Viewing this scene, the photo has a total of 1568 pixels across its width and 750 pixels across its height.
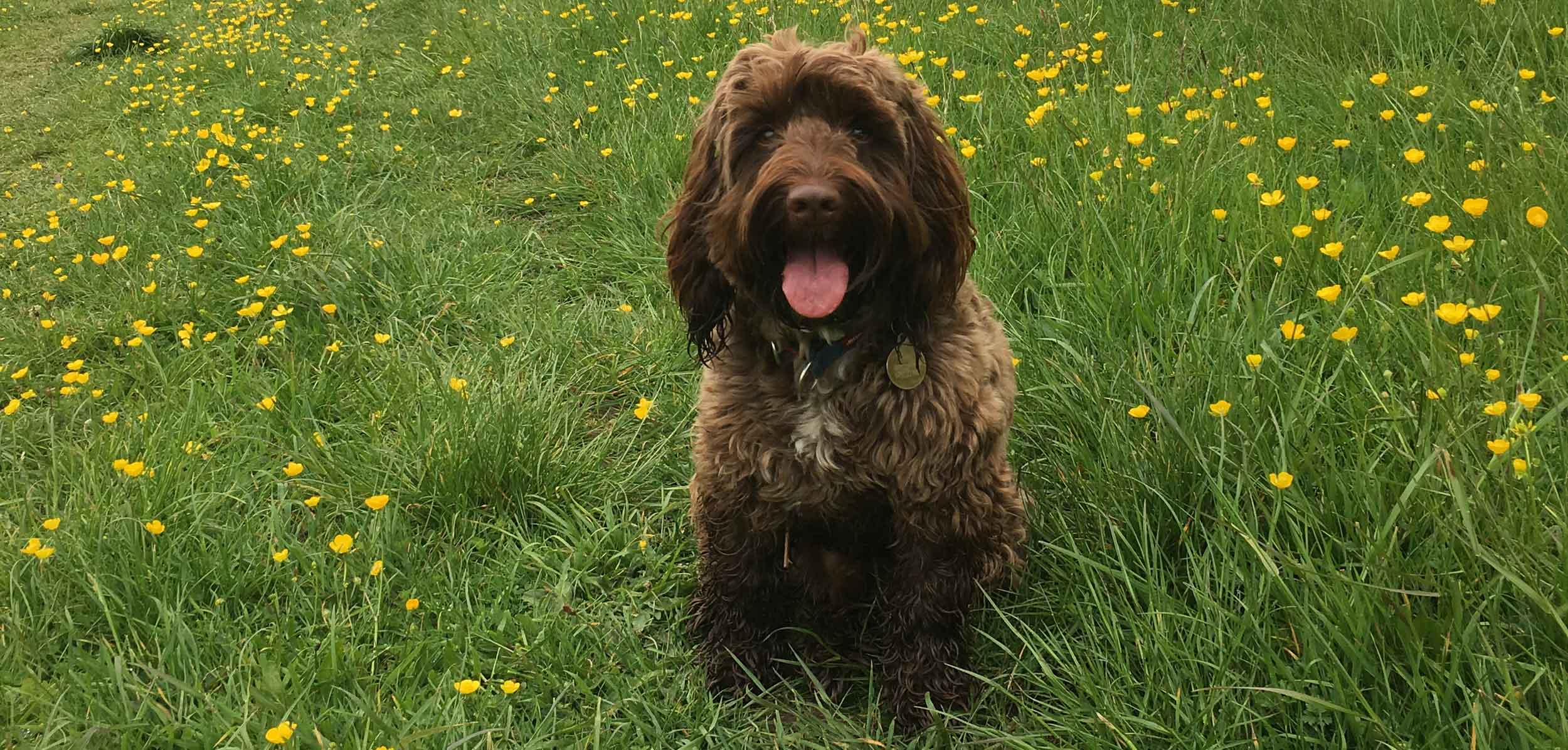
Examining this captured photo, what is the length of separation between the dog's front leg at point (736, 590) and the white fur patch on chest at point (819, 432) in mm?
237

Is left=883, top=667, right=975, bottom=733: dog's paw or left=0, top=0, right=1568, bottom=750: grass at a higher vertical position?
left=0, top=0, right=1568, bottom=750: grass

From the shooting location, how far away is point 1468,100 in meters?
3.38

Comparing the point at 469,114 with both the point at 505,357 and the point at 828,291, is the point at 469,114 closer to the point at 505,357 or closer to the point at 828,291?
the point at 505,357

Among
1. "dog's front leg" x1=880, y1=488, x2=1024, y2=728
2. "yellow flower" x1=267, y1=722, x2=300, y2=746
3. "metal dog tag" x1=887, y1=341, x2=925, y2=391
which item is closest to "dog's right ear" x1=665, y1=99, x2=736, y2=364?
"metal dog tag" x1=887, y1=341, x2=925, y2=391

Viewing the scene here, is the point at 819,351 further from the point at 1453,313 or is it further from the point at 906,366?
the point at 1453,313

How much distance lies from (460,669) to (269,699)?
42cm

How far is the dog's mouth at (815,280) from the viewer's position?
6.98ft

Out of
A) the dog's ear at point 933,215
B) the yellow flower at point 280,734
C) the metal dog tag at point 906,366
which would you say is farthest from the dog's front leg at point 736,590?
the yellow flower at point 280,734

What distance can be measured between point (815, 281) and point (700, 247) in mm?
377

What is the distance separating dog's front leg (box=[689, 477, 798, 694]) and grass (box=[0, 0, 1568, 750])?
4.8 inches

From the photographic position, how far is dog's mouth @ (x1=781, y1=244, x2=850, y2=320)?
2129 mm

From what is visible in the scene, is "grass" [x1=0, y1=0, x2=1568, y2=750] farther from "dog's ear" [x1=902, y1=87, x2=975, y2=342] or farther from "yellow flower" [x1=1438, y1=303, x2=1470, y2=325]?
"dog's ear" [x1=902, y1=87, x2=975, y2=342]

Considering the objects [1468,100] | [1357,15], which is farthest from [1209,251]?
[1357,15]

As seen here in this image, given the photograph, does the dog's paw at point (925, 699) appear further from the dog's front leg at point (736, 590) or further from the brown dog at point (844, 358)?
the dog's front leg at point (736, 590)
